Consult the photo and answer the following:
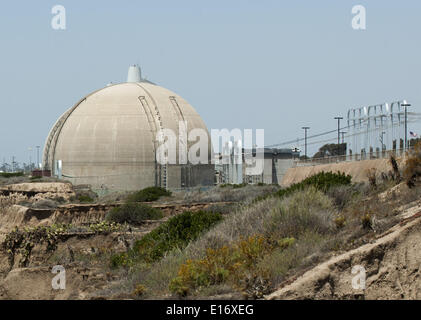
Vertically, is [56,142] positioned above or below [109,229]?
above

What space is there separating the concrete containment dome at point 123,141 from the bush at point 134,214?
95.9 feet

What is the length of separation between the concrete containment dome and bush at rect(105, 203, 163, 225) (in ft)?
95.9

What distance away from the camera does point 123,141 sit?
187 ft

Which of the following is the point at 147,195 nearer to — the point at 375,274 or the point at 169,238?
the point at 169,238

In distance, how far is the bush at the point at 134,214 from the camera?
25.8 metres

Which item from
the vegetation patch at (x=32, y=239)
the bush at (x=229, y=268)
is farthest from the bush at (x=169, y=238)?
the vegetation patch at (x=32, y=239)

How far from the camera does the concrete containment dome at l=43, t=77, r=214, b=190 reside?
186 ft

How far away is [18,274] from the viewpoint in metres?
15.6

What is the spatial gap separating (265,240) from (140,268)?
3.06m

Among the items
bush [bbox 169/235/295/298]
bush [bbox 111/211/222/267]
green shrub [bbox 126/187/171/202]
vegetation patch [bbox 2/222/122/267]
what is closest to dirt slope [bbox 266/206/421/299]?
bush [bbox 169/235/295/298]

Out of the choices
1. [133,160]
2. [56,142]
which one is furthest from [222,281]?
[56,142]

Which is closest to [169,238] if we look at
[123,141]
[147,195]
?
[147,195]
